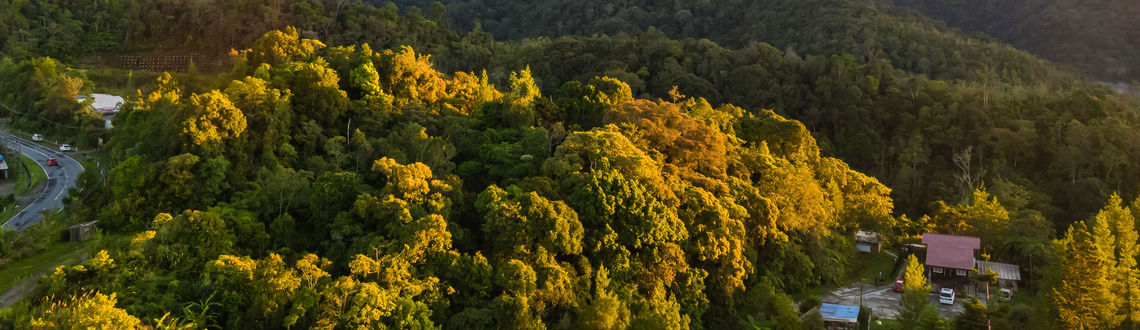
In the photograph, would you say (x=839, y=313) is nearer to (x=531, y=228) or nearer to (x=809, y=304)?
(x=809, y=304)

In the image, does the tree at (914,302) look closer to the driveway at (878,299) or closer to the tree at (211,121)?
the driveway at (878,299)

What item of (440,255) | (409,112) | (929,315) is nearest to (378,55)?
(409,112)

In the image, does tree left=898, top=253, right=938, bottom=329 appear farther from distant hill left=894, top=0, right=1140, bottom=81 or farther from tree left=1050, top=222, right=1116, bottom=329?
distant hill left=894, top=0, right=1140, bottom=81

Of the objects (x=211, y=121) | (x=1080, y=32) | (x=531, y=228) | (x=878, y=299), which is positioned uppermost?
(x=1080, y=32)

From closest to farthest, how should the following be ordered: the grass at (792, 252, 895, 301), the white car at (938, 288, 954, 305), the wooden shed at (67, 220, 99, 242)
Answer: the wooden shed at (67, 220, 99, 242)
the white car at (938, 288, 954, 305)
the grass at (792, 252, 895, 301)

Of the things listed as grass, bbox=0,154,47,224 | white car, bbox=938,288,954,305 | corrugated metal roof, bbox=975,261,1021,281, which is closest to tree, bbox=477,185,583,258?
white car, bbox=938,288,954,305

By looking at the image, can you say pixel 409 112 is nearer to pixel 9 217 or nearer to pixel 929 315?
pixel 9 217

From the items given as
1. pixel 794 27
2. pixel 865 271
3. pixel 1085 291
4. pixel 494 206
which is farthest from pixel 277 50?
pixel 794 27
